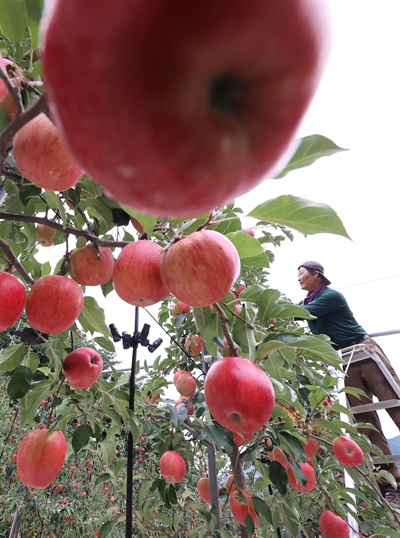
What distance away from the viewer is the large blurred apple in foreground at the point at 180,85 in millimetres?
147

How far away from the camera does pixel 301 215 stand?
1.81ft

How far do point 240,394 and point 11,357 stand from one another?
692 mm

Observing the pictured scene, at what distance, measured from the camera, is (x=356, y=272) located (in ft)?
14.8

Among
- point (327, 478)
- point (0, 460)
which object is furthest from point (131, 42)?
point (0, 460)

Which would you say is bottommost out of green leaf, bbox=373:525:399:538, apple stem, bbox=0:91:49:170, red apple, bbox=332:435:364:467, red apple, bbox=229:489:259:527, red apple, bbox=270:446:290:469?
green leaf, bbox=373:525:399:538

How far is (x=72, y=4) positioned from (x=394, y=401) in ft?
7.33

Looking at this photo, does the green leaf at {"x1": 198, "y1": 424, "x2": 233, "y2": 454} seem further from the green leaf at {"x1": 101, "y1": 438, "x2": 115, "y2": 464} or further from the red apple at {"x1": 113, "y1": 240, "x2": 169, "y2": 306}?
the red apple at {"x1": 113, "y1": 240, "x2": 169, "y2": 306}

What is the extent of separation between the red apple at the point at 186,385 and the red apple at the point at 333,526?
26.3 inches

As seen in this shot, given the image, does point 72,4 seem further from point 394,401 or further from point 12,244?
point 394,401

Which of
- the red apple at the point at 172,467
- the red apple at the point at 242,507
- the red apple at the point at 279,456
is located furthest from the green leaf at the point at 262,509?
the red apple at the point at 172,467

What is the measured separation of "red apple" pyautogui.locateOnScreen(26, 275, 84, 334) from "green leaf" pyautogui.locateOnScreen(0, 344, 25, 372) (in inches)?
14.5

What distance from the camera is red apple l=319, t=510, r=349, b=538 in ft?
3.98

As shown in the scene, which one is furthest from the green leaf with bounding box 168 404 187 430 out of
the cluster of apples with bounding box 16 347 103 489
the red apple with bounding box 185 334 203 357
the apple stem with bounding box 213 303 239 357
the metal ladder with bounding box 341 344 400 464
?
the metal ladder with bounding box 341 344 400 464

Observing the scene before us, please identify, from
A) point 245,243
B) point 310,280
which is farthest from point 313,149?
point 310,280
